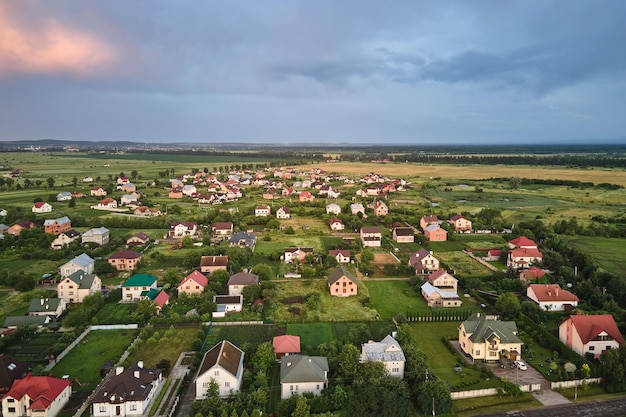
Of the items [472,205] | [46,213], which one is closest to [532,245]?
[472,205]

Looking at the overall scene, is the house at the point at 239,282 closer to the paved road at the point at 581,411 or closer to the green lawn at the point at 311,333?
the green lawn at the point at 311,333

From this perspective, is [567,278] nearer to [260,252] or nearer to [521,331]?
[521,331]

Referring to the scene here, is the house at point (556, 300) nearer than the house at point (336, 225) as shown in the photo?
Yes

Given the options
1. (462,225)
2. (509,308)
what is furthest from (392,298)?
(462,225)

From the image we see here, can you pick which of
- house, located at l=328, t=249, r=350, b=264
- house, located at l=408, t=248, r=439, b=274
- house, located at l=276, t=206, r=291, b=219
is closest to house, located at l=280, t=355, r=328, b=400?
house, located at l=328, t=249, r=350, b=264

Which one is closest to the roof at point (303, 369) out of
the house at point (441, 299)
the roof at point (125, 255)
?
the house at point (441, 299)

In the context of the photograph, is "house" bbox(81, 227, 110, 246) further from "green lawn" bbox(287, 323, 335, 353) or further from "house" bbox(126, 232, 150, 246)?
"green lawn" bbox(287, 323, 335, 353)
